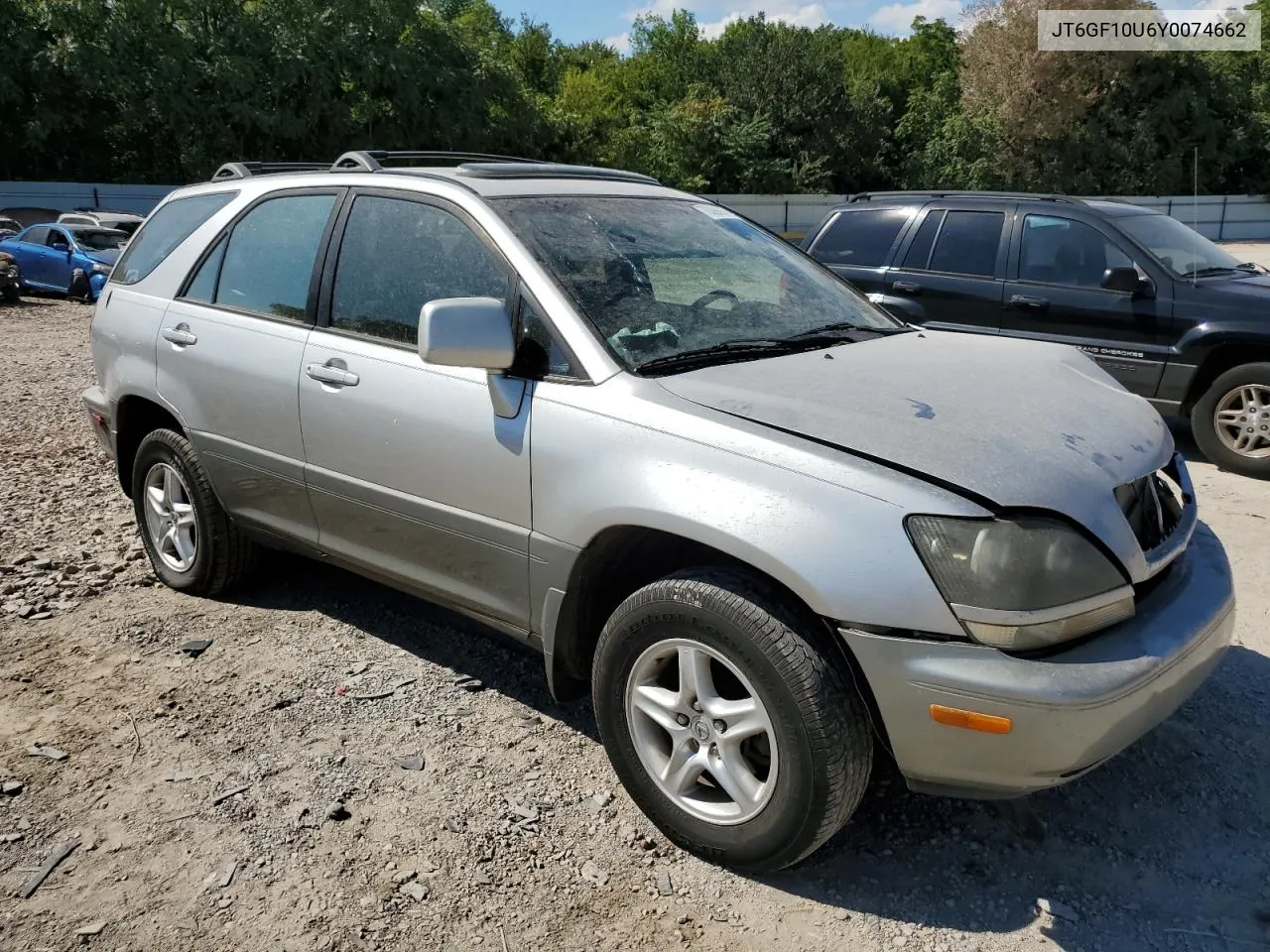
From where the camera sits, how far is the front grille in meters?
2.65

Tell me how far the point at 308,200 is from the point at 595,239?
130 cm

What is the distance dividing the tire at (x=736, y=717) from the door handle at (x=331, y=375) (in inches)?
50.5

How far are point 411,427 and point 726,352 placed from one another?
3.39 ft

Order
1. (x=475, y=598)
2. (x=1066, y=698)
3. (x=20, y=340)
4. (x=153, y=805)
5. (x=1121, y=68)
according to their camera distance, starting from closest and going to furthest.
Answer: (x=1066, y=698) → (x=153, y=805) → (x=475, y=598) → (x=20, y=340) → (x=1121, y=68)

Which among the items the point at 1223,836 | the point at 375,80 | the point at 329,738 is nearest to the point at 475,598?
the point at 329,738

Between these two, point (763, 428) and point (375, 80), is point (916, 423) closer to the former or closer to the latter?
point (763, 428)

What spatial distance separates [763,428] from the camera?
259 cm

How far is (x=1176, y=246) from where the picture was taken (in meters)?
7.30

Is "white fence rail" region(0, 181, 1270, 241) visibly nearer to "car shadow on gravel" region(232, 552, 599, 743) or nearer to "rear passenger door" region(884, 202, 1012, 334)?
"rear passenger door" region(884, 202, 1012, 334)

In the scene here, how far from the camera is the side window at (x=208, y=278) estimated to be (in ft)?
13.8

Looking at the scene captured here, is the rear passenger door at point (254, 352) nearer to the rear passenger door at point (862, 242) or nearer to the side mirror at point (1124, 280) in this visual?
the rear passenger door at point (862, 242)

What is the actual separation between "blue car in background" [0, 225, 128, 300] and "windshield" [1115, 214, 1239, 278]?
16433 mm

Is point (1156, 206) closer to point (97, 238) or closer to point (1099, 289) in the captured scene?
point (1099, 289)

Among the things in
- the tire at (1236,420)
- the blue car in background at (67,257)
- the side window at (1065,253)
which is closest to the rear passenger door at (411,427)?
the side window at (1065,253)
